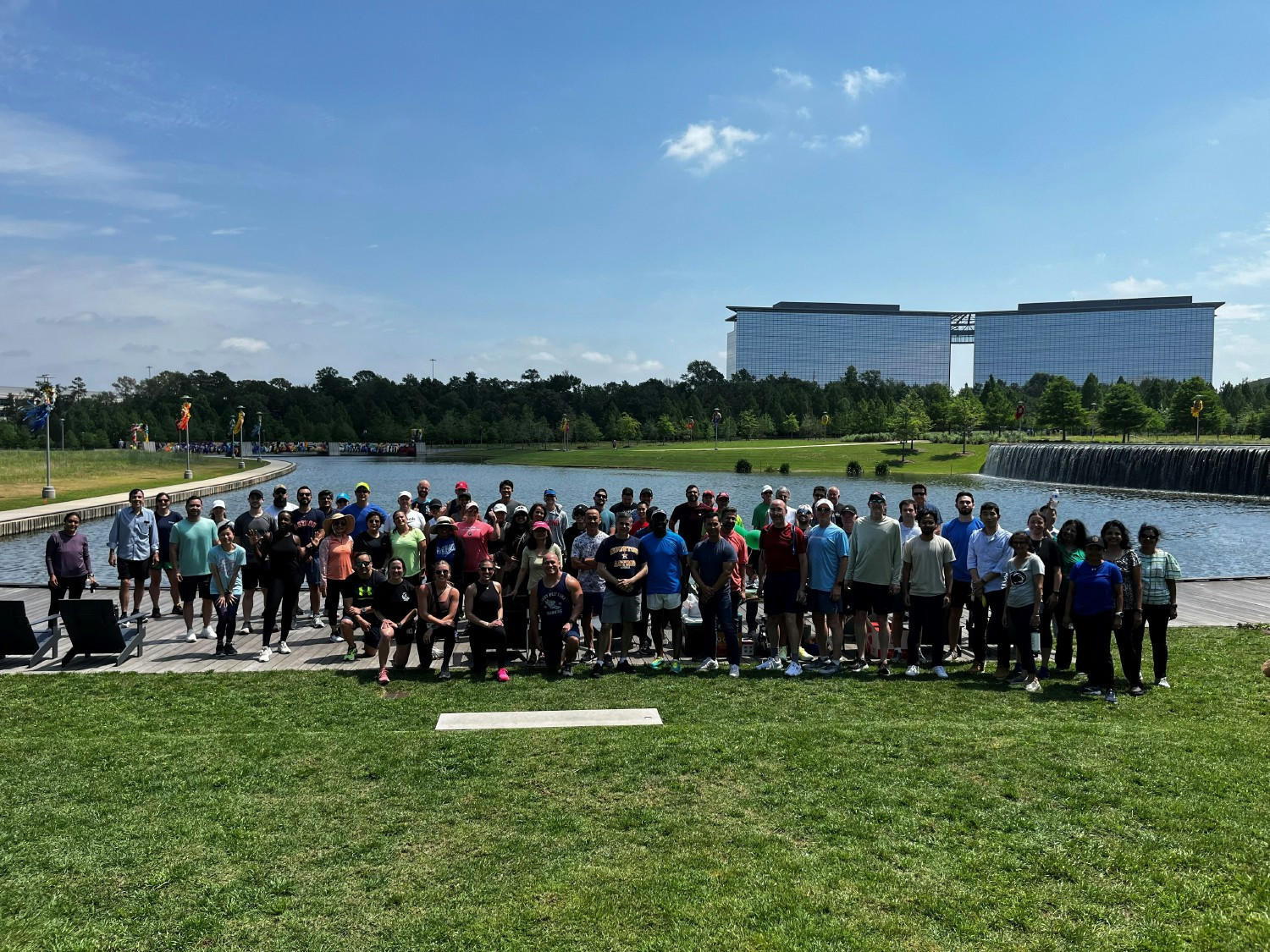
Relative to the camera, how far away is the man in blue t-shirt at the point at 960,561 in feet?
32.0

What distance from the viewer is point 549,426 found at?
12962 cm

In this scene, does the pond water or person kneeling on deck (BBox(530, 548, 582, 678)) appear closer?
person kneeling on deck (BBox(530, 548, 582, 678))

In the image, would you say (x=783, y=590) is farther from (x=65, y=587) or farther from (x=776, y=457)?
(x=776, y=457)

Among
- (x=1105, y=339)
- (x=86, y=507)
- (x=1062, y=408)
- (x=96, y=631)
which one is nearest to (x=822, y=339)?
(x=1105, y=339)

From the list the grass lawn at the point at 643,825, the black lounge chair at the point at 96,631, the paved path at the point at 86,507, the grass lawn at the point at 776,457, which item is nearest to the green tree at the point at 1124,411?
the grass lawn at the point at 776,457

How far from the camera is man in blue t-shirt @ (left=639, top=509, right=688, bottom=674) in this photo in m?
9.57

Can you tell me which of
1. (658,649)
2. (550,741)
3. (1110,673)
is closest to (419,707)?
(550,741)

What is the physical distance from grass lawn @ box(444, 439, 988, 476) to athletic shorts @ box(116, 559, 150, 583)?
198 ft

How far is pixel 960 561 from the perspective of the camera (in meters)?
9.85

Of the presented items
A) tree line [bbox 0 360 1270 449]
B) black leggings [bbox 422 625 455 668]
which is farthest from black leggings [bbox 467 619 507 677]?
tree line [bbox 0 360 1270 449]

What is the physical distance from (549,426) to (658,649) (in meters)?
121

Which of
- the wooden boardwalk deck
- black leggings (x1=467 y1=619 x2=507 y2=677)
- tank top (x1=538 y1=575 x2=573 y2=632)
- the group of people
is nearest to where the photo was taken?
the group of people

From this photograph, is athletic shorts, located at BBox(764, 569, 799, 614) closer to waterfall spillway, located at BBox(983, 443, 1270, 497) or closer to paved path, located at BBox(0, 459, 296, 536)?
paved path, located at BBox(0, 459, 296, 536)

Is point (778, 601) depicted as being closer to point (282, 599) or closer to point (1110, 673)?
point (1110, 673)
